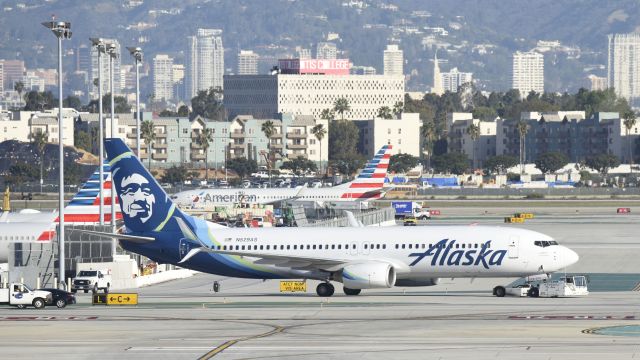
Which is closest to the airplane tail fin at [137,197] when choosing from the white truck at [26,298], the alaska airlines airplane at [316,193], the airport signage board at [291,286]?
the white truck at [26,298]

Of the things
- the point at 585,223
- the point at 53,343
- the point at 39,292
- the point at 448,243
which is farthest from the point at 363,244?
the point at 585,223

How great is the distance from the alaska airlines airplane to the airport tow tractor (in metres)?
88.1

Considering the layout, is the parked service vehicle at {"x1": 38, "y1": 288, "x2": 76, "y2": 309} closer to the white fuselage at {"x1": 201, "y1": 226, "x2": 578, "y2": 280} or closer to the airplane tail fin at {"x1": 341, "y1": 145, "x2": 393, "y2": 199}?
the white fuselage at {"x1": 201, "y1": 226, "x2": 578, "y2": 280}

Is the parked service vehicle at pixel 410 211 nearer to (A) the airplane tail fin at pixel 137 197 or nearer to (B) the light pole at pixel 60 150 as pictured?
(B) the light pole at pixel 60 150

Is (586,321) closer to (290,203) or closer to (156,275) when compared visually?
(156,275)

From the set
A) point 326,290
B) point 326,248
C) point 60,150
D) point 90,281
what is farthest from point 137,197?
point 326,290

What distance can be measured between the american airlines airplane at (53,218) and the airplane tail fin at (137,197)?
17.1 m

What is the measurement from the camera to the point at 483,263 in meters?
75.1

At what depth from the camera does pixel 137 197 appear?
7800cm

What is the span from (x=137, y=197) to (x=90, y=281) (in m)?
10.2

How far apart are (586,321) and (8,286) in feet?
103

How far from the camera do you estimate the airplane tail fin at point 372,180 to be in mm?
169500

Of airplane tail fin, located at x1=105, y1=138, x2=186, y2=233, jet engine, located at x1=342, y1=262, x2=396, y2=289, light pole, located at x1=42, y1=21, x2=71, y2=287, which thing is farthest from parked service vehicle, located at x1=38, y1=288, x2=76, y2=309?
jet engine, located at x1=342, y1=262, x2=396, y2=289

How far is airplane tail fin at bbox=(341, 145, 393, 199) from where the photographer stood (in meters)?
170
